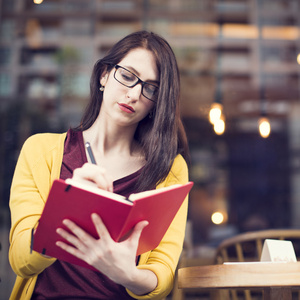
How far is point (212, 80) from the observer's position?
5.18m

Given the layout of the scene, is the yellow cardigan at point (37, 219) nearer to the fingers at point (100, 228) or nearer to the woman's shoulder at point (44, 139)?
the woman's shoulder at point (44, 139)

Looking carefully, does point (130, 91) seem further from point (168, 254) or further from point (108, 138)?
point (168, 254)

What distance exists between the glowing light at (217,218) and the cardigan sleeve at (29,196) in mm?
3928

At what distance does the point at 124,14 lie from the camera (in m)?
5.10

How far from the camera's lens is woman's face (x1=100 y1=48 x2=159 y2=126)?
111 cm

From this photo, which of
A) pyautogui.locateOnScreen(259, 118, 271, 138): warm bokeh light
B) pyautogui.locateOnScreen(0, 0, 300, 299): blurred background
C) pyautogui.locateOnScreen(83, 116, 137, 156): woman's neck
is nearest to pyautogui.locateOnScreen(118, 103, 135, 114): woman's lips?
pyautogui.locateOnScreen(83, 116, 137, 156): woman's neck

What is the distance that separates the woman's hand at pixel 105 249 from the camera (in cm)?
79

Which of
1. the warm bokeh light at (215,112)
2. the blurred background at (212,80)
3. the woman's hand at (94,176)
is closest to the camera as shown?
the woman's hand at (94,176)

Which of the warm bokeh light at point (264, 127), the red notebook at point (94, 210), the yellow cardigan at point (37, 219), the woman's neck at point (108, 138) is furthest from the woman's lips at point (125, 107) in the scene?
the warm bokeh light at point (264, 127)

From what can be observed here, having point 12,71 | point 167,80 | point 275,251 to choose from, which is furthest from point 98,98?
point 12,71

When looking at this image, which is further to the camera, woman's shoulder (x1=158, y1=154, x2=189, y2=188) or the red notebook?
woman's shoulder (x1=158, y1=154, x2=189, y2=188)

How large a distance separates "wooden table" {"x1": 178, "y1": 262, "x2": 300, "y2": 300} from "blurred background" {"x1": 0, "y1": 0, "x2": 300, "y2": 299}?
3690 millimetres

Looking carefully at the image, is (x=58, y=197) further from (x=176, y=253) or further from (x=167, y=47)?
(x=167, y=47)

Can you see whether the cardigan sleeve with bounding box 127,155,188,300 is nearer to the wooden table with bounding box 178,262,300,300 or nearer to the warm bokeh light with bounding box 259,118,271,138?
the wooden table with bounding box 178,262,300,300
